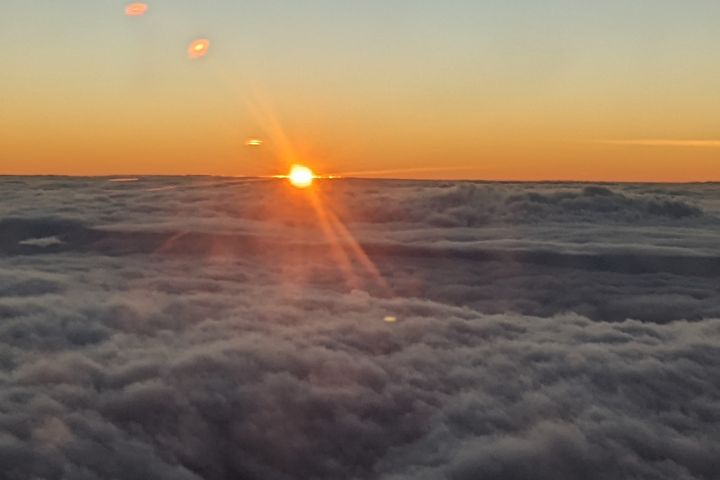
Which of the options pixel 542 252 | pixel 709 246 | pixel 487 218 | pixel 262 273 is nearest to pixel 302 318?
pixel 262 273

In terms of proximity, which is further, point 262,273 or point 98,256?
point 98,256

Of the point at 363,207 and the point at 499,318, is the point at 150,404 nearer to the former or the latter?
the point at 499,318

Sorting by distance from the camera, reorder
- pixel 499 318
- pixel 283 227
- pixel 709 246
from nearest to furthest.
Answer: pixel 499 318 < pixel 709 246 < pixel 283 227

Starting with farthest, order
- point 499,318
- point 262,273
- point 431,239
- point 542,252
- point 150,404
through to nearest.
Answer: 1. point 431,239
2. point 542,252
3. point 262,273
4. point 499,318
5. point 150,404

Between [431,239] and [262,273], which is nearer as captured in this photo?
[262,273]

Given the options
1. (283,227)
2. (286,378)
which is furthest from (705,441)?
(283,227)

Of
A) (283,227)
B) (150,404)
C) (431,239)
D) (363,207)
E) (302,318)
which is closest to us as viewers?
→ (150,404)

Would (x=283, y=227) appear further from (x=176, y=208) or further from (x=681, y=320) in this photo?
(x=681, y=320)

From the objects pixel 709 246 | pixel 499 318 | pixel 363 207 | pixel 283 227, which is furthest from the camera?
pixel 363 207

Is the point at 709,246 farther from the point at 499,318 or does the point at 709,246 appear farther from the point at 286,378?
the point at 286,378

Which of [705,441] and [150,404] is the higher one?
[150,404]
